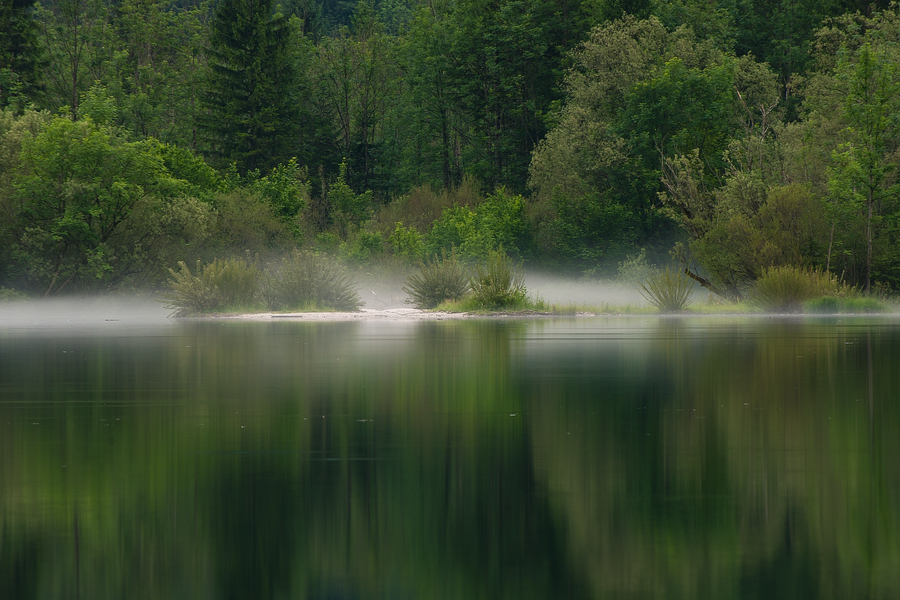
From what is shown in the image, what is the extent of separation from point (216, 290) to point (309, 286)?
9.86ft

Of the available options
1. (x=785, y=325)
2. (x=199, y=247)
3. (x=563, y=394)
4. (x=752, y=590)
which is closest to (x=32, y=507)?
(x=752, y=590)

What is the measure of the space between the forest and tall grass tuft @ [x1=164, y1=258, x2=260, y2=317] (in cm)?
572

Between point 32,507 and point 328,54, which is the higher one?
point 328,54

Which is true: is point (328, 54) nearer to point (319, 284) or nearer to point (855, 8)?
point (855, 8)

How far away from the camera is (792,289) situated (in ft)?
104

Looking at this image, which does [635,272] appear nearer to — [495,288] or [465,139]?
→ [495,288]

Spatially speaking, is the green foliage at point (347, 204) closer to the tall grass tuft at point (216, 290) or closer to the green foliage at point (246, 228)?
the green foliage at point (246, 228)

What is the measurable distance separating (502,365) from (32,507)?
8.96 metres

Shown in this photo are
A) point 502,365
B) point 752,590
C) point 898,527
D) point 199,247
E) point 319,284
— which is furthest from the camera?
point 199,247

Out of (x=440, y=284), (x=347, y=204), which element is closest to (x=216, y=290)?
(x=440, y=284)

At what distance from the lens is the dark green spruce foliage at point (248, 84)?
66.6 m

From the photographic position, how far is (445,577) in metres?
4.37

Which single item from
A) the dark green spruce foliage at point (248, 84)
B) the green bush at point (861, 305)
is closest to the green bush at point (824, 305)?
the green bush at point (861, 305)

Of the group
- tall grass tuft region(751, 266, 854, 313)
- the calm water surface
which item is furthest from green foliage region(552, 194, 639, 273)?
the calm water surface
